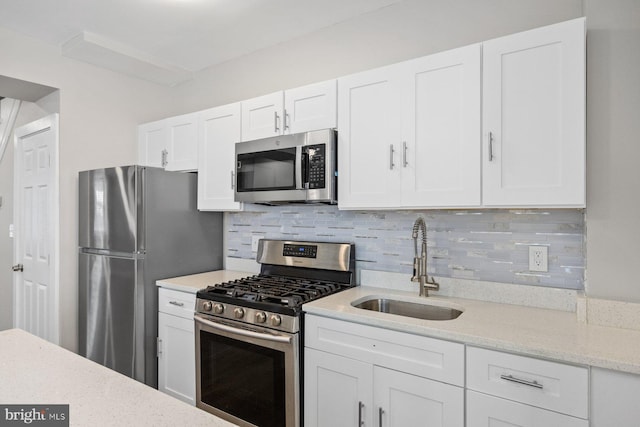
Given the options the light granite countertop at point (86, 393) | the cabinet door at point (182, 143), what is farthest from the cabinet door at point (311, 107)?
the light granite countertop at point (86, 393)

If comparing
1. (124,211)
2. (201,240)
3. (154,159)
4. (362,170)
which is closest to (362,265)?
(362,170)

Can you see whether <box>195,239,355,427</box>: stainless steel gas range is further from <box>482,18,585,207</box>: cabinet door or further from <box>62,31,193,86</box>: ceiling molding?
<box>62,31,193,86</box>: ceiling molding

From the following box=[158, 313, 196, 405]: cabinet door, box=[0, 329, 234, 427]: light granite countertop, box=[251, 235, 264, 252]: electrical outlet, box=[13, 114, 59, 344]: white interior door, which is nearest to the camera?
box=[0, 329, 234, 427]: light granite countertop

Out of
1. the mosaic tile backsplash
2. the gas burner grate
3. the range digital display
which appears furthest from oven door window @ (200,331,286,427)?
the mosaic tile backsplash

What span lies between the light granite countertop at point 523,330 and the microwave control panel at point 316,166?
0.66 metres

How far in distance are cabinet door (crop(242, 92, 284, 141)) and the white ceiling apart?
545 millimetres

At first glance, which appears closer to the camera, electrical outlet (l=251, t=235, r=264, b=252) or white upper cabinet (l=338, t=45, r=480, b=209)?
white upper cabinet (l=338, t=45, r=480, b=209)

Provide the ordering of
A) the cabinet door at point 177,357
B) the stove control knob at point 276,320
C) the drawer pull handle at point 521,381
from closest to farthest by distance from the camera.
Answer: the drawer pull handle at point 521,381 → the stove control knob at point 276,320 → the cabinet door at point 177,357

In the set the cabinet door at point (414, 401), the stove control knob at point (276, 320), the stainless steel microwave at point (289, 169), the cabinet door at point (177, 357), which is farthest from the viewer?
the cabinet door at point (177, 357)

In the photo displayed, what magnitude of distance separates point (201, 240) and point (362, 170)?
1.55 metres

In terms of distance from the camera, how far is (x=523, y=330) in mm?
1496

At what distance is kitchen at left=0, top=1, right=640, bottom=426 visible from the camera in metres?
1.57

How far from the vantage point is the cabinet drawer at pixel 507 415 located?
1.29 metres

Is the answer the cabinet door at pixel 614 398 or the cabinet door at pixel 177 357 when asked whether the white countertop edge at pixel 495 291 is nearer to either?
the cabinet door at pixel 614 398
